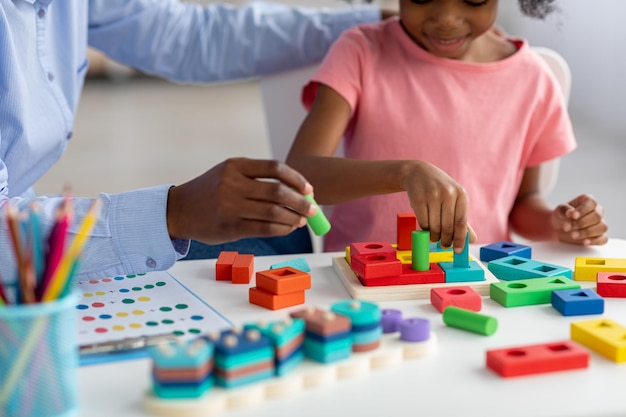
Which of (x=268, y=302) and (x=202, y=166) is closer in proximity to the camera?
(x=268, y=302)

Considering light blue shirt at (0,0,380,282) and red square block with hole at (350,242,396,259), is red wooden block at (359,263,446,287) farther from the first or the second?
light blue shirt at (0,0,380,282)

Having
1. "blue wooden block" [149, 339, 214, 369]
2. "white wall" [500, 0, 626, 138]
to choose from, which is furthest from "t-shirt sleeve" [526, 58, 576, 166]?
"blue wooden block" [149, 339, 214, 369]

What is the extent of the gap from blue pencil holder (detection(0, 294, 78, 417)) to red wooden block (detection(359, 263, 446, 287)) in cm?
36

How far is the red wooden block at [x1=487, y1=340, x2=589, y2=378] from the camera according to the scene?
65 cm

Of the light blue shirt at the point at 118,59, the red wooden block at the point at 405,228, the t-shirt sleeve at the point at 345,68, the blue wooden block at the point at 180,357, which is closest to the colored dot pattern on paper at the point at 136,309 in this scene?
the light blue shirt at the point at 118,59

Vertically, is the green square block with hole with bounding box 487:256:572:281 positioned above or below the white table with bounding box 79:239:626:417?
above

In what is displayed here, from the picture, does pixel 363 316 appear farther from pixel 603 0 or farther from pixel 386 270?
A: pixel 603 0

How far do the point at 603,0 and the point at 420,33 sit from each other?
52 centimetres

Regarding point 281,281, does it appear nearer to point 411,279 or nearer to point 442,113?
point 411,279

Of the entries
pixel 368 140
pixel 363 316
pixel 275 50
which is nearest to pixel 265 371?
pixel 363 316

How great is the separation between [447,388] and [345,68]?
0.70 m

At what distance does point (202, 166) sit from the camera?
333 centimetres

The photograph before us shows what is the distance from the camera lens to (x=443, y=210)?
87 cm

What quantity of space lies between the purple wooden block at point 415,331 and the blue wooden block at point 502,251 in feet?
0.96
